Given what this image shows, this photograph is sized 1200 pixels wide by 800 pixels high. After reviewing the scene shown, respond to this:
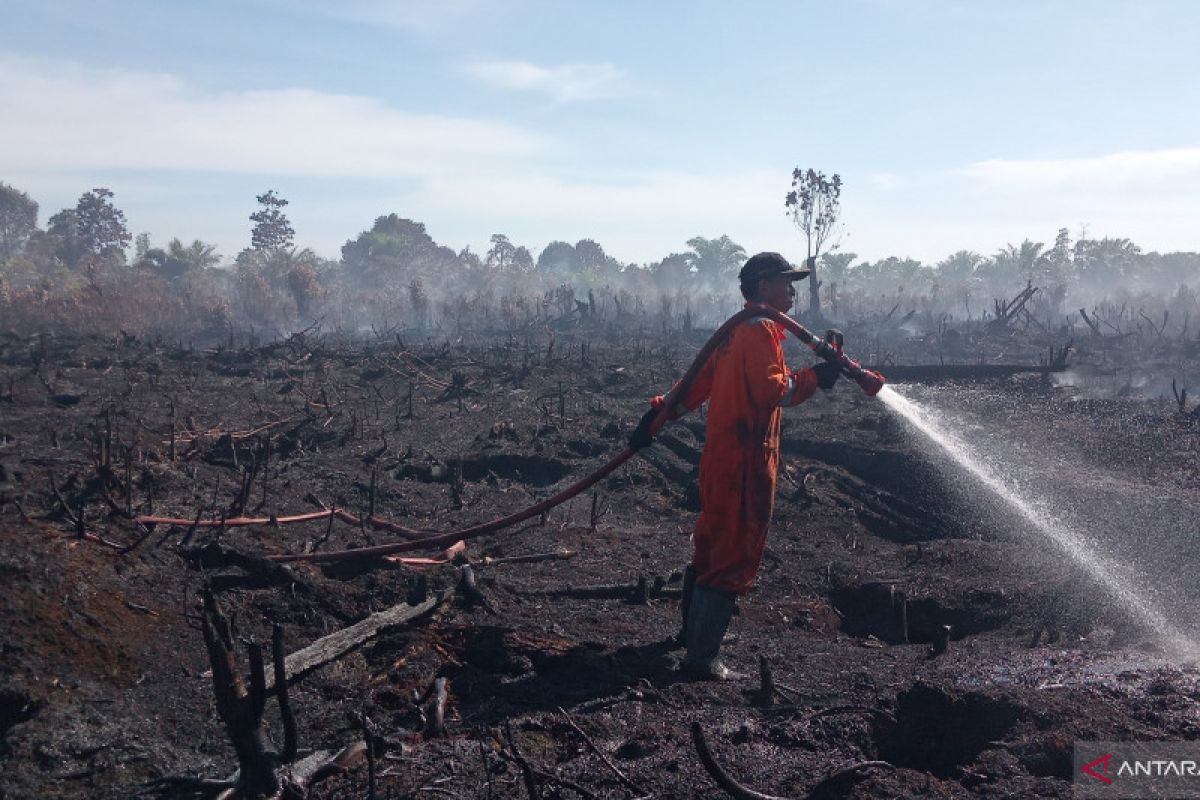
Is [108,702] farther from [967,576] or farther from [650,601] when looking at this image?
[967,576]

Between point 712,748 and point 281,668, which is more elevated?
point 281,668

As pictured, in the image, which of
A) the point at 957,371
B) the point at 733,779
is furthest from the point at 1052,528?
the point at 957,371

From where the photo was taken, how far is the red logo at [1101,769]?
3246 millimetres

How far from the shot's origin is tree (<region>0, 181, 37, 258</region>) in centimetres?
5772

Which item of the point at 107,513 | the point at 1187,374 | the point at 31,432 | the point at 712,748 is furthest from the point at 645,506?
the point at 1187,374

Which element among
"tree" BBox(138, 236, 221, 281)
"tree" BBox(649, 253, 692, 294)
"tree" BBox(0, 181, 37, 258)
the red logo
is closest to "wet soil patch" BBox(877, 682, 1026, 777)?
the red logo

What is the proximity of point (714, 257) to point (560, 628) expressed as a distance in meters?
78.2

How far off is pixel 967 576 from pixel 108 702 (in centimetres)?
558

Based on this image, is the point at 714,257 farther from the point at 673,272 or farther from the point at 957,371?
the point at 957,371

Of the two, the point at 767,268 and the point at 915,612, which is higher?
the point at 767,268

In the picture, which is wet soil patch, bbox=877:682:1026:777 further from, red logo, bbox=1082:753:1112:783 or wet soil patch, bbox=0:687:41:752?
wet soil patch, bbox=0:687:41:752

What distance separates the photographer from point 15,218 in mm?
58562

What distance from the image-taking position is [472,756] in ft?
11.2

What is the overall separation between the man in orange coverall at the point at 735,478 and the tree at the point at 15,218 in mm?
65256
